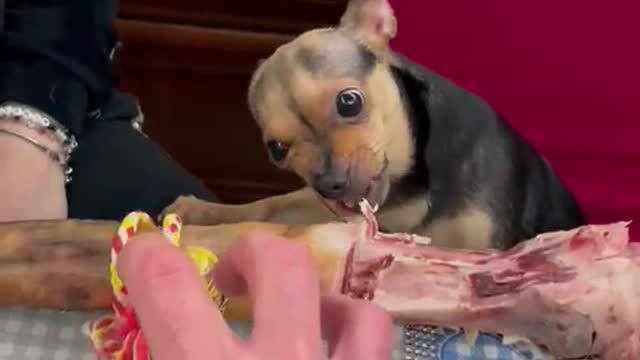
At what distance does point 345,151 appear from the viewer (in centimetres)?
81

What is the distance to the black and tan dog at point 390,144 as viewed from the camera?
0.81m

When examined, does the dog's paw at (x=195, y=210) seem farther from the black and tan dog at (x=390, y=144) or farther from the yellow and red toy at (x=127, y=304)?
the yellow and red toy at (x=127, y=304)

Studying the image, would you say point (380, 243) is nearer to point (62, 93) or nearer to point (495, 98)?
point (62, 93)

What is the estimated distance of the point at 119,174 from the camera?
2.72ft

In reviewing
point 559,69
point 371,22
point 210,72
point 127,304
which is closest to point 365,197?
point 371,22

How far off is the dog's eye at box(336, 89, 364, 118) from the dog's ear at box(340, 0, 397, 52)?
0.15ft

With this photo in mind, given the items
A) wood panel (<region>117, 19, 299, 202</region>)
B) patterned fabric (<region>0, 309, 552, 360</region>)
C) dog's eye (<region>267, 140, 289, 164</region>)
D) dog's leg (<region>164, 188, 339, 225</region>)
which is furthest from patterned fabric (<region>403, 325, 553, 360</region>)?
wood panel (<region>117, 19, 299, 202</region>)

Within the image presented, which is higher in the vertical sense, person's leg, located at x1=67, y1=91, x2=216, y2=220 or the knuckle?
the knuckle

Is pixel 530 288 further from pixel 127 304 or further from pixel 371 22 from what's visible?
pixel 371 22

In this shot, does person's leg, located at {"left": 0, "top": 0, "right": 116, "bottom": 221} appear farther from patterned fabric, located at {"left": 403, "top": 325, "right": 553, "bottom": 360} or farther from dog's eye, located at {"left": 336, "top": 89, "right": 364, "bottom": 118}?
patterned fabric, located at {"left": 403, "top": 325, "right": 553, "bottom": 360}

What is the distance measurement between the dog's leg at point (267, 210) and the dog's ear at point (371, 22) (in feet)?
0.40

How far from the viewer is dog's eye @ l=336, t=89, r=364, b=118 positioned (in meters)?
0.82

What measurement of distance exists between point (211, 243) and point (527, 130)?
1.90 feet

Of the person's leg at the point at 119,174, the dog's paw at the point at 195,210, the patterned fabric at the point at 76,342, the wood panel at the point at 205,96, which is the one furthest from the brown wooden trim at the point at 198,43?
the patterned fabric at the point at 76,342
